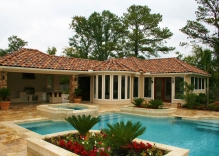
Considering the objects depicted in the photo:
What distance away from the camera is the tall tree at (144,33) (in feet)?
106

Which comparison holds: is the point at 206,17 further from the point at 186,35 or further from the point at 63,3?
the point at 63,3

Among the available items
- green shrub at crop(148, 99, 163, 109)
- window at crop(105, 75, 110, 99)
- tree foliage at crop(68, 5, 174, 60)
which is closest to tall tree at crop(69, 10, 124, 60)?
tree foliage at crop(68, 5, 174, 60)

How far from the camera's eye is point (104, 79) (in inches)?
743

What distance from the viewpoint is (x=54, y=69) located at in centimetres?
1616

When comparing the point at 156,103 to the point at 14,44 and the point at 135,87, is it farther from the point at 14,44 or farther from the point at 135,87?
the point at 14,44

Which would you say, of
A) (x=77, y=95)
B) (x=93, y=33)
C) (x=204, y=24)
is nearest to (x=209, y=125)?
(x=77, y=95)

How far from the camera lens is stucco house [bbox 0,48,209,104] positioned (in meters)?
18.0

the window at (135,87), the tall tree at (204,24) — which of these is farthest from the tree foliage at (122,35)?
the window at (135,87)

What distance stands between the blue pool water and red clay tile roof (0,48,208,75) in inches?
245

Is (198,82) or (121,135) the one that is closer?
(121,135)

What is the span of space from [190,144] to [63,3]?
49.7ft

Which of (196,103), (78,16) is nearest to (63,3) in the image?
(196,103)

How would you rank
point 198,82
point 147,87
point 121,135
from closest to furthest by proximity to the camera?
point 121,135 < point 198,82 < point 147,87

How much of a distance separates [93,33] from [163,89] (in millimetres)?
23295
